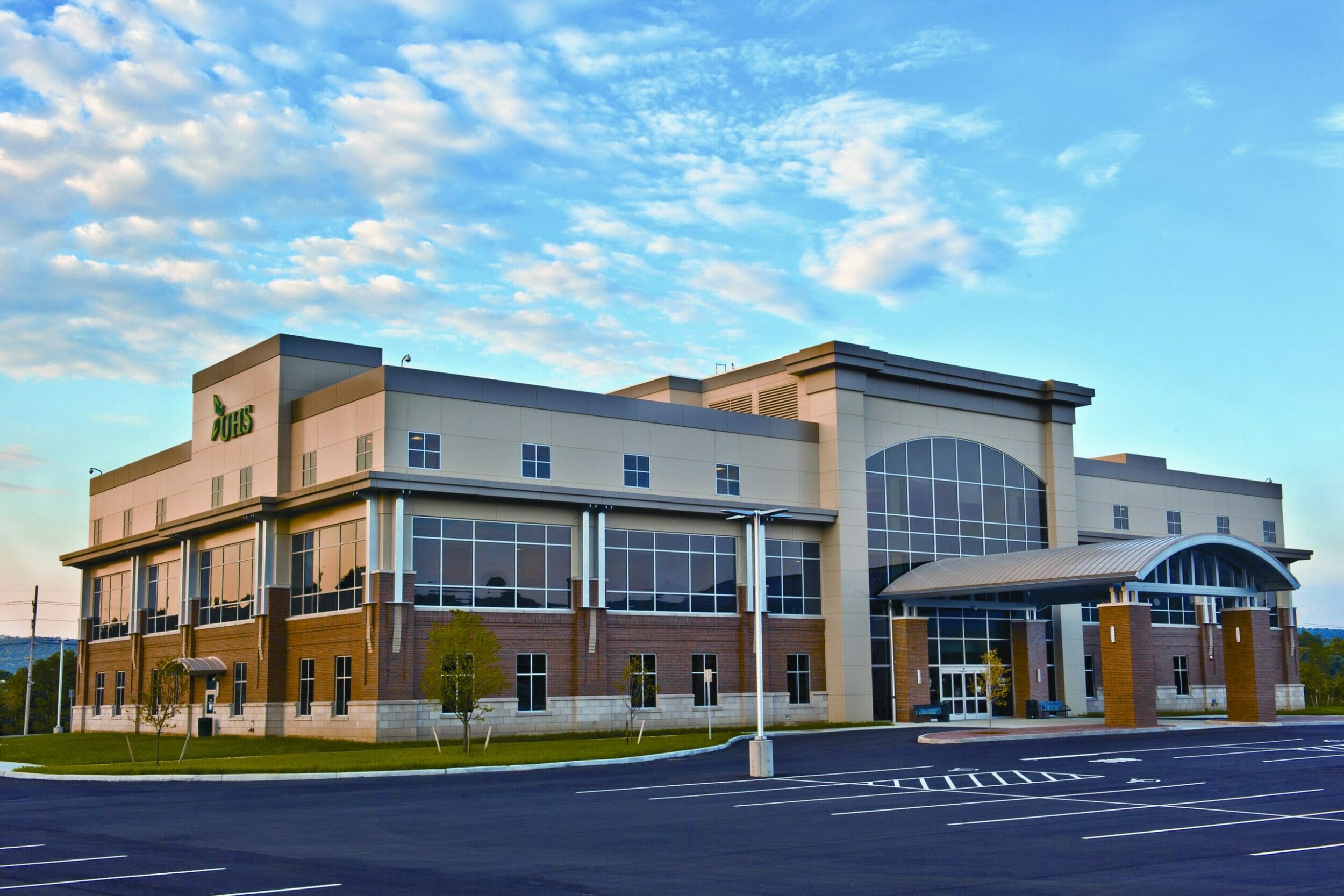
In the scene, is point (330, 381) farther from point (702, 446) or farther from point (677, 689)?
point (677, 689)

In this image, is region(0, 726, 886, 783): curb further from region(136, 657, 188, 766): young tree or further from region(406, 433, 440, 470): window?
region(406, 433, 440, 470): window

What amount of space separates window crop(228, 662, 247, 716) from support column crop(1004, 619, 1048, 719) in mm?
31736

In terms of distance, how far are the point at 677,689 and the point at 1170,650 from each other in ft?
98.5

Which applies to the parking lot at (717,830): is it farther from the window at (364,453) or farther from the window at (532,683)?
the window at (364,453)

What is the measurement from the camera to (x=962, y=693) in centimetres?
5447

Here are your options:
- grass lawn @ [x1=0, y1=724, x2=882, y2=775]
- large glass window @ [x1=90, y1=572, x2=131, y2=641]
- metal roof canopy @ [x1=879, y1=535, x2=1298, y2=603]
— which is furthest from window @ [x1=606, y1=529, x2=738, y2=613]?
large glass window @ [x1=90, y1=572, x2=131, y2=641]

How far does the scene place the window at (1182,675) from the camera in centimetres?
6444

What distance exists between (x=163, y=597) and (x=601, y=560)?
2350 centimetres

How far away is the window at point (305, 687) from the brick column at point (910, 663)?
75.1 feet

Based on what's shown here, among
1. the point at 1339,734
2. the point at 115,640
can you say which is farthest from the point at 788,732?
the point at 115,640

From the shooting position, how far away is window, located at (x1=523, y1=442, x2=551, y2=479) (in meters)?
45.2

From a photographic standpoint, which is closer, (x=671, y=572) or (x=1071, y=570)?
(x=1071, y=570)

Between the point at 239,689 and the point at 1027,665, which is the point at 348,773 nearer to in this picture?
the point at 239,689

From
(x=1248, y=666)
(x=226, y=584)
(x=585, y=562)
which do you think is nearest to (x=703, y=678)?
(x=585, y=562)
